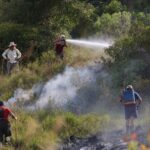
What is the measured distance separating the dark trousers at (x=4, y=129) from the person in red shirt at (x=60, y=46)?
226 inches

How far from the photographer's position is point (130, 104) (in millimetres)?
15820

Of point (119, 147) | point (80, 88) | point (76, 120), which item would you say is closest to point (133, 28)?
point (80, 88)

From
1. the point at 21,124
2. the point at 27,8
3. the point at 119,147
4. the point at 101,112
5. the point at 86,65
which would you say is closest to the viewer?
the point at 119,147

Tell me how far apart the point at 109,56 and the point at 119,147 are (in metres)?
5.88

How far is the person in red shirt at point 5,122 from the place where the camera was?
50.8ft

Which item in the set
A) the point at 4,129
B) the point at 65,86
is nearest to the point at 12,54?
the point at 65,86

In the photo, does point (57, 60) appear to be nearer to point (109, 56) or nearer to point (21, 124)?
point (109, 56)

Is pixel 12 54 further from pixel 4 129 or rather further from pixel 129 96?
pixel 129 96

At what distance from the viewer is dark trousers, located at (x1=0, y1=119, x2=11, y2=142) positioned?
51.4ft

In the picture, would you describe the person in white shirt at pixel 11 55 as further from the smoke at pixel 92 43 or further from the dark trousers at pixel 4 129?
the dark trousers at pixel 4 129

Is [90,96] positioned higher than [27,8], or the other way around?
[27,8]

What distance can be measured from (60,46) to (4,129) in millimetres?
5869

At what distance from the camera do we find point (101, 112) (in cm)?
1808

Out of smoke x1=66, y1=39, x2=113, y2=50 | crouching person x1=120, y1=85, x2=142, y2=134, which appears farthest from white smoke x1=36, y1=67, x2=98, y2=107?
crouching person x1=120, y1=85, x2=142, y2=134
